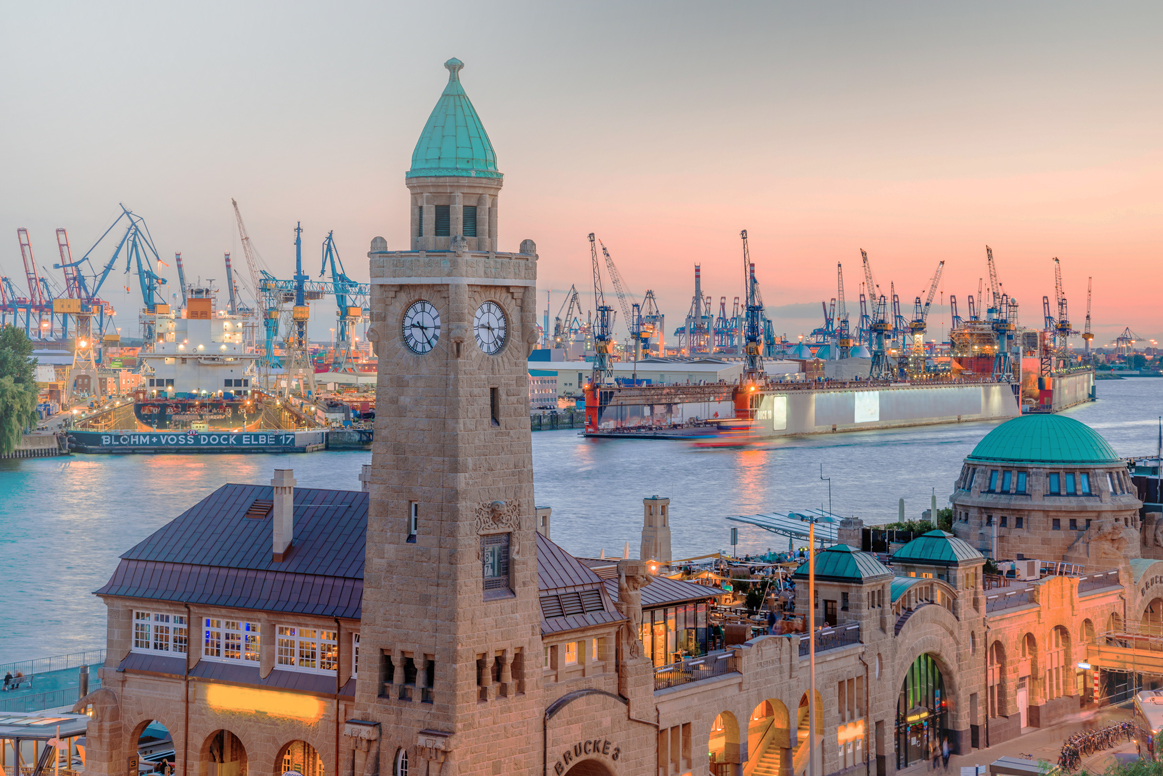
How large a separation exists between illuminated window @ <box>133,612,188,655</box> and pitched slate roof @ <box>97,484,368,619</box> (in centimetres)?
50

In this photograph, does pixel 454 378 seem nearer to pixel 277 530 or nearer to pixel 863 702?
pixel 277 530

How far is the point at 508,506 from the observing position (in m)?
25.6

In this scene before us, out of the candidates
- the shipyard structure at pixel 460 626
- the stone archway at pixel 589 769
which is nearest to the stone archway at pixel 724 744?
the shipyard structure at pixel 460 626

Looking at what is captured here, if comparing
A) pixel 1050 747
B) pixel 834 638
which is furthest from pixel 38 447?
pixel 834 638

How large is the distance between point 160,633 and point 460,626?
9.21 meters

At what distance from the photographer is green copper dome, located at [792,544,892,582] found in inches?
1415

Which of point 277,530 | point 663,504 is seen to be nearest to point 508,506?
point 277,530

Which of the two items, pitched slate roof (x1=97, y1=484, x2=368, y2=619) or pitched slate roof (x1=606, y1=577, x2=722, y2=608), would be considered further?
pitched slate roof (x1=606, y1=577, x2=722, y2=608)

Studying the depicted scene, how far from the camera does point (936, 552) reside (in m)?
40.2

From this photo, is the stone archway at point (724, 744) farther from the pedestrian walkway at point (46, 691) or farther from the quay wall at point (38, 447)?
the quay wall at point (38, 447)

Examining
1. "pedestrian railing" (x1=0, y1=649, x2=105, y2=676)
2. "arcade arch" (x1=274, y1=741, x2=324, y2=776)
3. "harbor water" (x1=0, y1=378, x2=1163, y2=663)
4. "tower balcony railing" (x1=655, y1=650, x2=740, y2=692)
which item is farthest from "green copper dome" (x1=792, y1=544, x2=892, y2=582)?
"harbor water" (x1=0, y1=378, x2=1163, y2=663)

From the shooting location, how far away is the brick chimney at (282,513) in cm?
2967

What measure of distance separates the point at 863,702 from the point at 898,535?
17.0m

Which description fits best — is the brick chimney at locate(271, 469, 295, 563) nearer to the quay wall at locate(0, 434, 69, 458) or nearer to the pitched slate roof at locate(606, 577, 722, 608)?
the pitched slate roof at locate(606, 577, 722, 608)
